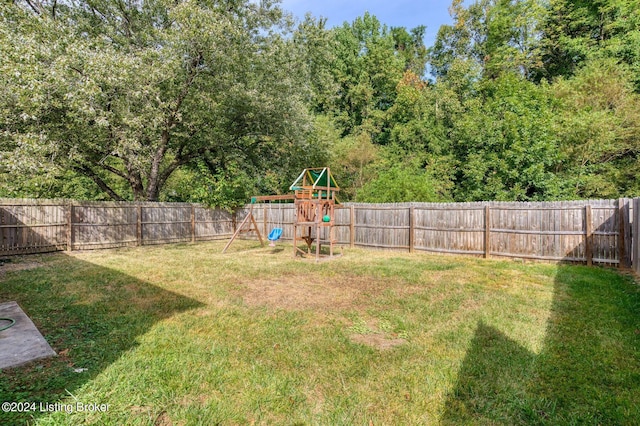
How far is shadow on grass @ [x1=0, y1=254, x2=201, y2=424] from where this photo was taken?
2.46 meters

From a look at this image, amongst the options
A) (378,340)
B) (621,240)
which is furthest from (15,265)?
(621,240)

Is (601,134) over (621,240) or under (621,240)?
over

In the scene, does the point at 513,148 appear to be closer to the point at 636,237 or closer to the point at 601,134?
the point at 601,134

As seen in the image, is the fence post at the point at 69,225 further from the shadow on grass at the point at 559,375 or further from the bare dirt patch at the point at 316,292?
the shadow on grass at the point at 559,375

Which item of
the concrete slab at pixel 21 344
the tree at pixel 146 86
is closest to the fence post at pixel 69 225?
the tree at pixel 146 86

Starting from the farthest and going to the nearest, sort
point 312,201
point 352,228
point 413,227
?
point 352,228
point 413,227
point 312,201

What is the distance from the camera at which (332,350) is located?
3186 mm

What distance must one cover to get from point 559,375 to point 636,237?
5.27 metres

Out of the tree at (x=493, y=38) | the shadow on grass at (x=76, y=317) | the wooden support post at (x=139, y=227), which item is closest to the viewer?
the shadow on grass at (x=76, y=317)

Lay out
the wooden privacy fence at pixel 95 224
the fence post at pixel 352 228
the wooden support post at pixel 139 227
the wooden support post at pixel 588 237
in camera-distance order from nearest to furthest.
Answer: the wooden support post at pixel 588 237, the wooden privacy fence at pixel 95 224, the fence post at pixel 352 228, the wooden support post at pixel 139 227

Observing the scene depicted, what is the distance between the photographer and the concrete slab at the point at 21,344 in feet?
9.10

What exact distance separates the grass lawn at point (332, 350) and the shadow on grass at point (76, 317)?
21mm

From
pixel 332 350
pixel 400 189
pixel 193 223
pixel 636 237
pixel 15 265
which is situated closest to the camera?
pixel 332 350

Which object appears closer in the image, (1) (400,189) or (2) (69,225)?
(2) (69,225)
